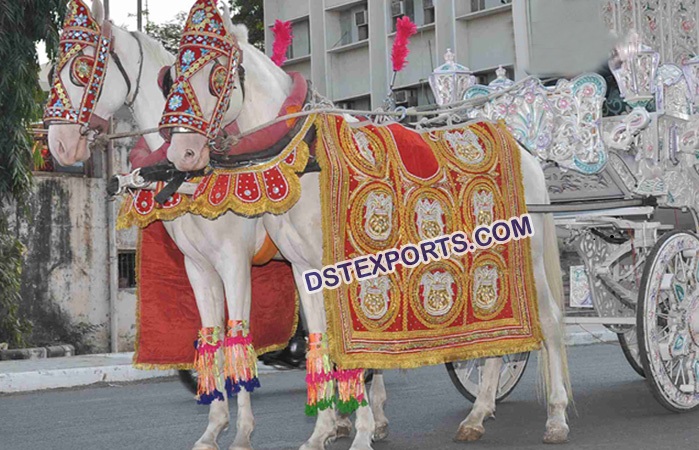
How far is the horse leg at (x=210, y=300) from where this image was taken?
621cm

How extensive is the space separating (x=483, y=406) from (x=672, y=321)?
1.38 metres

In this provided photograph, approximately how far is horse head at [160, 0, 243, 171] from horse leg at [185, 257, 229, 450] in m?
0.81

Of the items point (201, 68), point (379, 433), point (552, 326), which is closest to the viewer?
point (201, 68)

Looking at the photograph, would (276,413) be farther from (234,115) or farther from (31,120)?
(31,120)

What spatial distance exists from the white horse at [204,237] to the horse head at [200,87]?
38 centimetres

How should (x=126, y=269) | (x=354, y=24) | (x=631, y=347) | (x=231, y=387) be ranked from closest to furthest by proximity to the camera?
(x=231, y=387), (x=631, y=347), (x=126, y=269), (x=354, y=24)

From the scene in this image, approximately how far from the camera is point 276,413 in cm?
802

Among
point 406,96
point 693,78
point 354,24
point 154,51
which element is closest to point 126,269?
point 406,96

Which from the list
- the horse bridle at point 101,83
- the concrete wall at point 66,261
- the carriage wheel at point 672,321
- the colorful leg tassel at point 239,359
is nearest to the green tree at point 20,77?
the concrete wall at point 66,261

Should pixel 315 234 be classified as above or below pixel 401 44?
below

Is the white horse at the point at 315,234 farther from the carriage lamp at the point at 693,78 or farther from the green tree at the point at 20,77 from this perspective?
the green tree at the point at 20,77

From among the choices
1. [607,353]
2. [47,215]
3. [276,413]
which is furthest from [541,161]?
[47,215]

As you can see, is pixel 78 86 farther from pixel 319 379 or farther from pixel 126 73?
pixel 319 379

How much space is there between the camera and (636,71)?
7605mm
